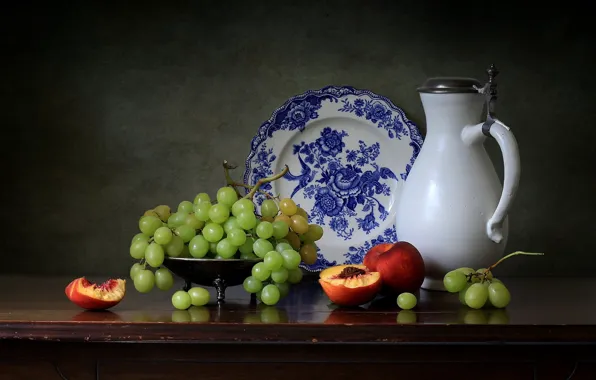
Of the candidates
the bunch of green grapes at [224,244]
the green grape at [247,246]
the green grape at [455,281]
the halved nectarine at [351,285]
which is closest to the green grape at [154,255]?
the bunch of green grapes at [224,244]

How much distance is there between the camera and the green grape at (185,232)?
3.43 feet

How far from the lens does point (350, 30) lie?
143 centimetres

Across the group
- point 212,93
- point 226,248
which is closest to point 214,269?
point 226,248

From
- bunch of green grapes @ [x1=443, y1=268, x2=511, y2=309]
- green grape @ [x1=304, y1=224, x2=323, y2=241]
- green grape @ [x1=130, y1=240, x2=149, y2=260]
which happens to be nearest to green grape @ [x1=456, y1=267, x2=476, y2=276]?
bunch of green grapes @ [x1=443, y1=268, x2=511, y2=309]

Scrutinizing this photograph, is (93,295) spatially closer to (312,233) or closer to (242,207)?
(242,207)

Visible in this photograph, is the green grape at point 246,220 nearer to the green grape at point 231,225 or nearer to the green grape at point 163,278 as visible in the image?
the green grape at point 231,225

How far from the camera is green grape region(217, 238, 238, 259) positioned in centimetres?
103

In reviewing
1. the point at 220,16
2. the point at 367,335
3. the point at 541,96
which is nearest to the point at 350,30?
the point at 220,16

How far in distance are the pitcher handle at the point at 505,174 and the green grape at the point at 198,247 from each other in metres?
0.40

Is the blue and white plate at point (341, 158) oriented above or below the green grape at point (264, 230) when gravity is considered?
above

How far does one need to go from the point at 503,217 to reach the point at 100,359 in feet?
1.90

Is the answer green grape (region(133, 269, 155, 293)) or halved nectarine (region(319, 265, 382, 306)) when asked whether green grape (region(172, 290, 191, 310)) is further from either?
halved nectarine (region(319, 265, 382, 306))

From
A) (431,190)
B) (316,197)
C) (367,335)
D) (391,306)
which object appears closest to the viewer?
(367,335)

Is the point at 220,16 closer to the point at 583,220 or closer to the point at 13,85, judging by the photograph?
the point at 13,85
